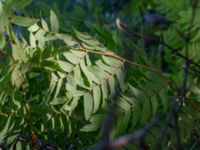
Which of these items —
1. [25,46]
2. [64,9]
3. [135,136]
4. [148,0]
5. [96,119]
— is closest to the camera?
[135,136]

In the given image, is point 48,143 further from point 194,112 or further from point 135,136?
point 135,136

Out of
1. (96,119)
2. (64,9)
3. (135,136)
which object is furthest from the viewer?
(64,9)

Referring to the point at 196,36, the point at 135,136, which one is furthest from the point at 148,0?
the point at 135,136

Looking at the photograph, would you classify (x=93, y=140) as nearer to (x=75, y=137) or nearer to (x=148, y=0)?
(x=75, y=137)

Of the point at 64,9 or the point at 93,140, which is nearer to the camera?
the point at 93,140

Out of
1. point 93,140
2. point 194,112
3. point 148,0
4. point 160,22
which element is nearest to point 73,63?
point 93,140

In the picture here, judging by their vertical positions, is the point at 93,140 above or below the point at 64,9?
below

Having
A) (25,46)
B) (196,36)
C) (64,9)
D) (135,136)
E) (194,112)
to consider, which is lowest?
(135,136)

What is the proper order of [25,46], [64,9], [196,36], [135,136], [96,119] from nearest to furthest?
[135,136], [96,119], [25,46], [196,36], [64,9]

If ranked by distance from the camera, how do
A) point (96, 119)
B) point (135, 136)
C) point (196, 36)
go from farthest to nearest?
point (196, 36) → point (96, 119) → point (135, 136)
